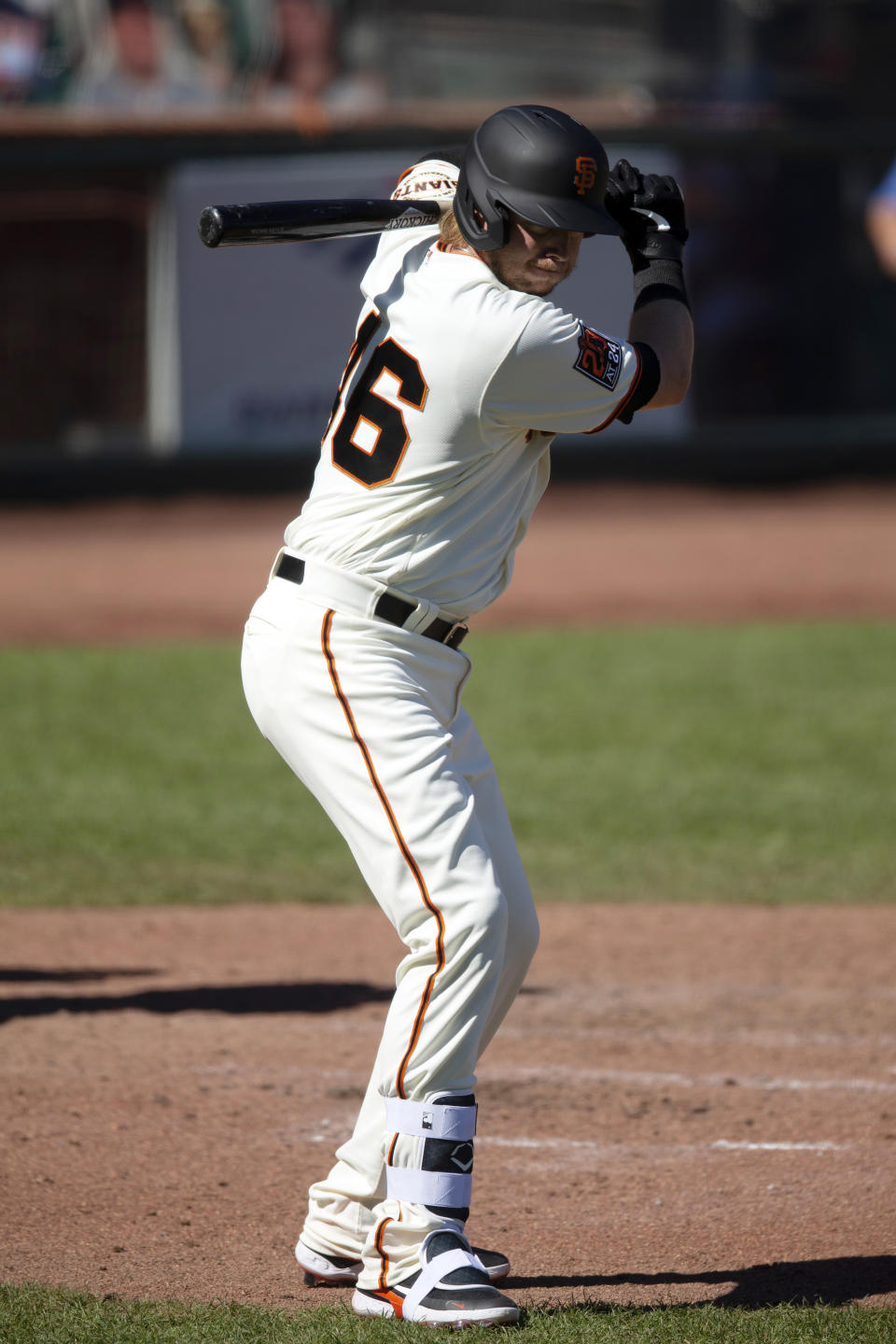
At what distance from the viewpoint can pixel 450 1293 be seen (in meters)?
2.55

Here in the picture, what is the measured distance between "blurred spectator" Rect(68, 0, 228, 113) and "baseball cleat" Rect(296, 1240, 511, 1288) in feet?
45.9

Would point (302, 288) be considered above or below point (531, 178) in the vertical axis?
below

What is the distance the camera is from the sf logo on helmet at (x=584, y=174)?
265cm

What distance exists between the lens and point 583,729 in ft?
28.3

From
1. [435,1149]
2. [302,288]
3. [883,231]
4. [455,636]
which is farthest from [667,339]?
[883,231]

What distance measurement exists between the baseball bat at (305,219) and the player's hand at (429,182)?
1.9 inches

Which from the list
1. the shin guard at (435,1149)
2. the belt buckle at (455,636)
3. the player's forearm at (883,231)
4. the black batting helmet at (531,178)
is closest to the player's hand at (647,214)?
the black batting helmet at (531,178)

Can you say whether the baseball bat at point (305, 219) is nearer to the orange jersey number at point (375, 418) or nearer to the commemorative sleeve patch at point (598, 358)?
the orange jersey number at point (375, 418)

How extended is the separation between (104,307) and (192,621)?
4.23 metres

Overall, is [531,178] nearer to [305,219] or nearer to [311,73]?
[305,219]

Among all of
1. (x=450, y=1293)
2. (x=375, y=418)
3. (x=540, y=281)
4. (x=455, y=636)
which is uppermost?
(x=540, y=281)

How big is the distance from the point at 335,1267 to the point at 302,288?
40.9 ft

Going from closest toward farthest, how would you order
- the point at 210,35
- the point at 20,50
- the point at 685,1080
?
the point at 685,1080 → the point at 20,50 → the point at 210,35

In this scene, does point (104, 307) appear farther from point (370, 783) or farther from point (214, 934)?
point (370, 783)
